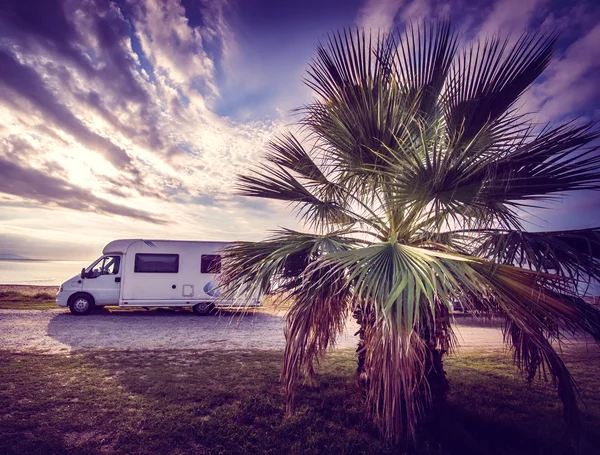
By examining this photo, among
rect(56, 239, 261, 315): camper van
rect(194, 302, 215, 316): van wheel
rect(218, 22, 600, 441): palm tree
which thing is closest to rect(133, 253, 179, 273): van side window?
rect(56, 239, 261, 315): camper van

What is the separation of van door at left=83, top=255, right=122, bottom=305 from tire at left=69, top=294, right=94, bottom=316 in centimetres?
20

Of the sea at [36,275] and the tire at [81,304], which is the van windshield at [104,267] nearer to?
the tire at [81,304]

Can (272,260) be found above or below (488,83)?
below

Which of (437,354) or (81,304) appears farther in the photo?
(81,304)

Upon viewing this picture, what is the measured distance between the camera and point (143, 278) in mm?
11070

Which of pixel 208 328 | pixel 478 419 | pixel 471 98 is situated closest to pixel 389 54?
pixel 471 98

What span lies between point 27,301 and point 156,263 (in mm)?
7007

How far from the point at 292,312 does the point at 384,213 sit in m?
1.59

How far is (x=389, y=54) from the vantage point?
3.85 metres

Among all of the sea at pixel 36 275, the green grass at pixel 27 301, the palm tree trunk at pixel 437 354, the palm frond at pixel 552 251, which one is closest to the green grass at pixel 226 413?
the palm tree trunk at pixel 437 354

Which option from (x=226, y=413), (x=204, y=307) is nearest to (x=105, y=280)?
(x=204, y=307)

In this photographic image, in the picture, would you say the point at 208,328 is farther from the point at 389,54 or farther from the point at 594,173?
the point at 594,173

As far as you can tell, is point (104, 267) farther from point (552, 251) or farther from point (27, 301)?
point (552, 251)

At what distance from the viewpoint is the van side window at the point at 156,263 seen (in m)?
11.1
